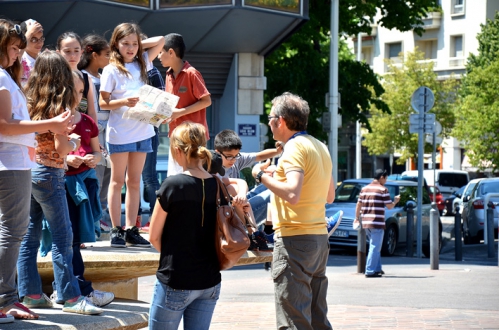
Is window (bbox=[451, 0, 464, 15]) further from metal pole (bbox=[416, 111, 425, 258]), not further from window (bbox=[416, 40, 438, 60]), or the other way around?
metal pole (bbox=[416, 111, 425, 258])

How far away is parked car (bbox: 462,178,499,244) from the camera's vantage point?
80.6 feet

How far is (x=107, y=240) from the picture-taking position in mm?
8555

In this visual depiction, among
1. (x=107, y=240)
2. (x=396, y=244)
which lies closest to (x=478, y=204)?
(x=396, y=244)

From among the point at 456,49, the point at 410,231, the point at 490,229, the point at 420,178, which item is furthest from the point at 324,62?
the point at 456,49

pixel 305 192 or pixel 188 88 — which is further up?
pixel 188 88

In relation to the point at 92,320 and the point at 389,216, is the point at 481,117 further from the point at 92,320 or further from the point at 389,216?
the point at 92,320

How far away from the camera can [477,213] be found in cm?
2456

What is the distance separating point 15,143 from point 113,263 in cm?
144

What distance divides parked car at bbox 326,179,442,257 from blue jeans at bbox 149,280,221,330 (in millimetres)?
15161

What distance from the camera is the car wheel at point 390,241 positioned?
68.9 feet

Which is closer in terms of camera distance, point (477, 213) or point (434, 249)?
point (434, 249)

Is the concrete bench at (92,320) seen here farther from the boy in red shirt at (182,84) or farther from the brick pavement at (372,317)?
the brick pavement at (372,317)

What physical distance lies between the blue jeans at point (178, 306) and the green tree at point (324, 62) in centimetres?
2060


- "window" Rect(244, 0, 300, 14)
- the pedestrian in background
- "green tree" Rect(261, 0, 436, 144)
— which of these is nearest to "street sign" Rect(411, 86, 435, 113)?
"window" Rect(244, 0, 300, 14)
